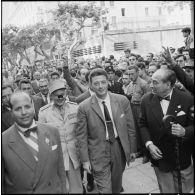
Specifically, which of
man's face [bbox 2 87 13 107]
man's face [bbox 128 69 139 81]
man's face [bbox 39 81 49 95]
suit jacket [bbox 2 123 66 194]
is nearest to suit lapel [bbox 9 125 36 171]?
suit jacket [bbox 2 123 66 194]

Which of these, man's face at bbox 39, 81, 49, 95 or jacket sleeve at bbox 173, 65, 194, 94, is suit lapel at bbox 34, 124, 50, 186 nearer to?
jacket sleeve at bbox 173, 65, 194, 94

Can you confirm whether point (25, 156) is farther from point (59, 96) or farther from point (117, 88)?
point (117, 88)

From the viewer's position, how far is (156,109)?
9.17 feet

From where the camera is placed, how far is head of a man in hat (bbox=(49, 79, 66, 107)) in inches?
131

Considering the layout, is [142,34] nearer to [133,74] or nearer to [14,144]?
[133,74]

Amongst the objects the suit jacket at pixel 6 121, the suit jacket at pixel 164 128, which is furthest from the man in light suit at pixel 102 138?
the suit jacket at pixel 6 121

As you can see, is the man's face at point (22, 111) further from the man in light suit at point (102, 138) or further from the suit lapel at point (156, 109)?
the suit lapel at point (156, 109)

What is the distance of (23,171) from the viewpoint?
82.4 inches

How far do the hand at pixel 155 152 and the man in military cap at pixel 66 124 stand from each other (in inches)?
39.7

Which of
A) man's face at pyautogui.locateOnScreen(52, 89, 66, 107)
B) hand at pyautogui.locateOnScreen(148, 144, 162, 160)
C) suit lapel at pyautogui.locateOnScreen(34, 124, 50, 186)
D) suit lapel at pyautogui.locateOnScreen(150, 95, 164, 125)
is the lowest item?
hand at pyautogui.locateOnScreen(148, 144, 162, 160)

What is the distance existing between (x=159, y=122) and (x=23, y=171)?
1357mm

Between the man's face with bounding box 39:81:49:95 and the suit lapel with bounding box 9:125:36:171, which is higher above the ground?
the man's face with bounding box 39:81:49:95

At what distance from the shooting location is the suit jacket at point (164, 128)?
2.53 meters

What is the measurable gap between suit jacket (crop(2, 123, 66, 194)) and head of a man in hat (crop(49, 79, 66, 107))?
3.57 feet
